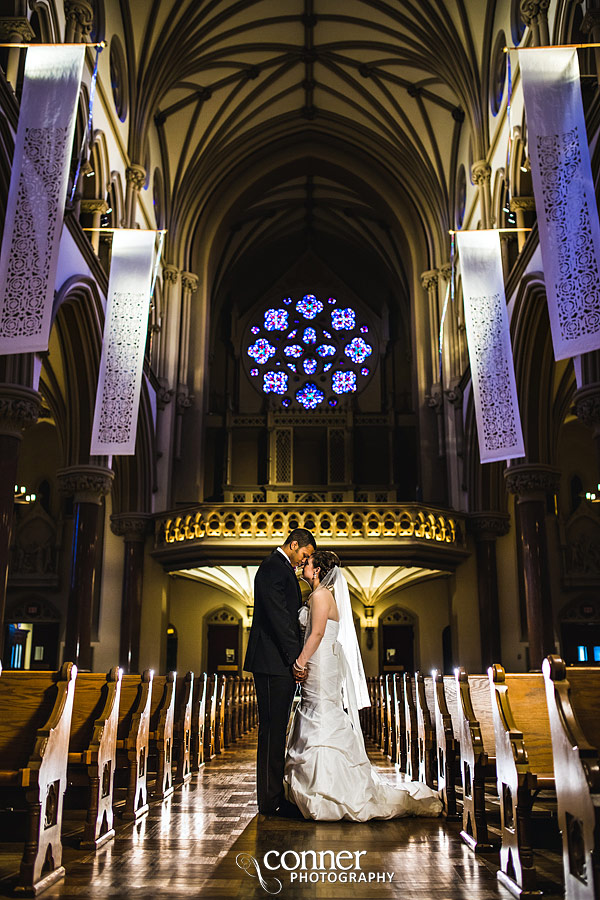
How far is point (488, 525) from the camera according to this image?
A: 1728 centimetres

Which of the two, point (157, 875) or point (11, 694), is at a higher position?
point (11, 694)

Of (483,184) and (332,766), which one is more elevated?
(483,184)

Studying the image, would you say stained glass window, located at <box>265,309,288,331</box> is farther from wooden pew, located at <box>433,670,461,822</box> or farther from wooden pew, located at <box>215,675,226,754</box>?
wooden pew, located at <box>433,670,461,822</box>

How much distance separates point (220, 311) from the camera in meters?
25.9

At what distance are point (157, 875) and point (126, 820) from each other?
1556 mm

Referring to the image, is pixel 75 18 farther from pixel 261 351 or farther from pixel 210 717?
pixel 261 351

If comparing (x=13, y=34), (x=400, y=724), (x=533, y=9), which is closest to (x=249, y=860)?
(x=400, y=724)

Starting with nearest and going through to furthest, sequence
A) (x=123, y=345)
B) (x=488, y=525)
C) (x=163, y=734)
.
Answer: (x=163, y=734), (x=123, y=345), (x=488, y=525)

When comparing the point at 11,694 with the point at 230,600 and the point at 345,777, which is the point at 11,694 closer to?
the point at 345,777

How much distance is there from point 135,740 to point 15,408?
560 centimetres

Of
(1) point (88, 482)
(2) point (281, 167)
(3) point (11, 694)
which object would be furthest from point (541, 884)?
(2) point (281, 167)

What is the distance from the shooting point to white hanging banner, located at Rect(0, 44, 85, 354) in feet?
26.1

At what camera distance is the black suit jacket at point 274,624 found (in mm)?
4973

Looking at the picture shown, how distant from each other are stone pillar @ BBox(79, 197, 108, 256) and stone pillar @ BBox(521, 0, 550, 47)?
754 cm
